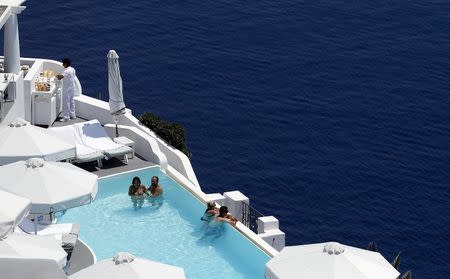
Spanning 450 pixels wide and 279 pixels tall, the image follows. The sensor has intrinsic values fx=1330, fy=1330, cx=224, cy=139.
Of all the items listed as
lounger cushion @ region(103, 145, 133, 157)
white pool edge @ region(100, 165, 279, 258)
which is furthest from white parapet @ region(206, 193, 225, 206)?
lounger cushion @ region(103, 145, 133, 157)

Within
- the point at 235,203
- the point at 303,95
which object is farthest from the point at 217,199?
the point at 303,95

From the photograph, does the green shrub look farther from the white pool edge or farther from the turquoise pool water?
the turquoise pool water

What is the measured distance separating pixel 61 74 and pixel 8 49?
2280 millimetres

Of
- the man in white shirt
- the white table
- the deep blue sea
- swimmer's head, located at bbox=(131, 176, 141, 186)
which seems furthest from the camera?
the deep blue sea

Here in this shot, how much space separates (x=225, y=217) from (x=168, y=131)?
6158mm

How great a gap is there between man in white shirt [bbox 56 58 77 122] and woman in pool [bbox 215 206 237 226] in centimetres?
775

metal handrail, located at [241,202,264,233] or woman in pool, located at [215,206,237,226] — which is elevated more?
woman in pool, located at [215,206,237,226]

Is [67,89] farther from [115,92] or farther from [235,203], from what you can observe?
[235,203]

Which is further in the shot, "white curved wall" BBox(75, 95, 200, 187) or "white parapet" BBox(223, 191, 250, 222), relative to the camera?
"white curved wall" BBox(75, 95, 200, 187)

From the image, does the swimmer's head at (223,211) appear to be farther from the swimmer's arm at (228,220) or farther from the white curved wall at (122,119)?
the white curved wall at (122,119)

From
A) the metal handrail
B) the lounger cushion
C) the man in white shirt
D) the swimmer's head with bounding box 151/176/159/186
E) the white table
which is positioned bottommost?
the metal handrail

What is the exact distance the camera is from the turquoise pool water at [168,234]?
33656mm

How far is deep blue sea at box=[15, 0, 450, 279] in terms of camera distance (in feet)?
153

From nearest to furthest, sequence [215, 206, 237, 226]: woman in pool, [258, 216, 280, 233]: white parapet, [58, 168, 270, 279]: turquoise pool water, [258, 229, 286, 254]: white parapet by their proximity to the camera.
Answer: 1. [58, 168, 270, 279]: turquoise pool water
2. [215, 206, 237, 226]: woman in pool
3. [258, 229, 286, 254]: white parapet
4. [258, 216, 280, 233]: white parapet
